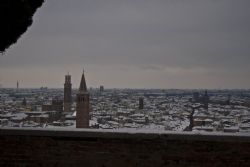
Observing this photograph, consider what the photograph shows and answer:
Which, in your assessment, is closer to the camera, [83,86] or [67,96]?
[83,86]

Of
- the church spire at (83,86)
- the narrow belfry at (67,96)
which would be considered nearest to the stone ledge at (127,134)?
the church spire at (83,86)

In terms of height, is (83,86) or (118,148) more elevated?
(83,86)

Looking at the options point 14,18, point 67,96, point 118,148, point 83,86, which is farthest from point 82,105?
point 118,148

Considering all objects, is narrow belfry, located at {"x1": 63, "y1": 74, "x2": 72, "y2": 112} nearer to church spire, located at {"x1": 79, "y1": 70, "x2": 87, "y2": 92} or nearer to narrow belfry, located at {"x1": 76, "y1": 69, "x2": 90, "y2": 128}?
narrow belfry, located at {"x1": 76, "y1": 69, "x2": 90, "y2": 128}

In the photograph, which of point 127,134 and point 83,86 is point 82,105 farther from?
point 127,134

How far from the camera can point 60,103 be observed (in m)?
75.6

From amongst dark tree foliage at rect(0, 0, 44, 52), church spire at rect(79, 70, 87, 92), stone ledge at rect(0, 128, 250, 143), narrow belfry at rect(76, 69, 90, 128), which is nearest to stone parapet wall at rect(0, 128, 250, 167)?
stone ledge at rect(0, 128, 250, 143)

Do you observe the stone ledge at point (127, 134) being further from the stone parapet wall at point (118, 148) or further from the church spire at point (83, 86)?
the church spire at point (83, 86)

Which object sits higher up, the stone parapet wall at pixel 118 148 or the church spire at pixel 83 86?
the church spire at pixel 83 86

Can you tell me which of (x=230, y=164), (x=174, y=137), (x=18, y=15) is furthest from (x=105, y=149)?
(x=18, y=15)

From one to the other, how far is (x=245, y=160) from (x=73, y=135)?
210 centimetres

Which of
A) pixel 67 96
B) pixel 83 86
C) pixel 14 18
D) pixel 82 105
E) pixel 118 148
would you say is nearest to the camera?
pixel 118 148

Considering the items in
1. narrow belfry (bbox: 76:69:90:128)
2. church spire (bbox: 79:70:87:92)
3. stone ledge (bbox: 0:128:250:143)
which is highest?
church spire (bbox: 79:70:87:92)

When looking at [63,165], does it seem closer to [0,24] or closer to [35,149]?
[35,149]
